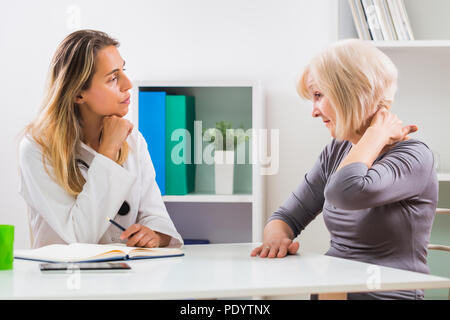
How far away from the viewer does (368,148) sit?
1419 millimetres

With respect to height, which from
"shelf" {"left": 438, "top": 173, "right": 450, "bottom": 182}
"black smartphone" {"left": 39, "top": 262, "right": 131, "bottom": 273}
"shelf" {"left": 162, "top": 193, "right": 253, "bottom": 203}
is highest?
"shelf" {"left": 438, "top": 173, "right": 450, "bottom": 182}

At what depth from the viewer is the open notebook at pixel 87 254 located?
47.8 inches

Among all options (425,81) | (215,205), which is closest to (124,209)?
(215,205)

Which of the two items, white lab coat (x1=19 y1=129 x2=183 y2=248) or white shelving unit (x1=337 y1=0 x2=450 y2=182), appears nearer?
white lab coat (x1=19 y1=129 x2=183 y2=248)

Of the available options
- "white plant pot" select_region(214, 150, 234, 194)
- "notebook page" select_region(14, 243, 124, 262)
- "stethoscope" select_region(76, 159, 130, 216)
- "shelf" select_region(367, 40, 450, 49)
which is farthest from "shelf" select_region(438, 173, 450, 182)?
"notebook page" select_region(14, 243, 124, 262)

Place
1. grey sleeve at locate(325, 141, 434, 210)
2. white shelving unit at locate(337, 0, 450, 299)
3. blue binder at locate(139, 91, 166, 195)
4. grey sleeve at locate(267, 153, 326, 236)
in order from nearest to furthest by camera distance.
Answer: grey sleeve at locate(325, 141, 434, 210), grey sleeve at locate(267, 153, 326, 236), blue binder at locate(139, 91, 166, 195), white shelving unit at locate(337, 0, 450, 299)

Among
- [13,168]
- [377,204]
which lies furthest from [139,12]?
[377,204]

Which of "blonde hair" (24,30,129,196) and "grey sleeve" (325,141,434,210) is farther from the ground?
"blonde hair" (24,30,129,196)

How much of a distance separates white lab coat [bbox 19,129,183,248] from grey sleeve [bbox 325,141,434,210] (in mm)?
485

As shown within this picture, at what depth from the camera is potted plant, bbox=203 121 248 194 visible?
7.55 feet

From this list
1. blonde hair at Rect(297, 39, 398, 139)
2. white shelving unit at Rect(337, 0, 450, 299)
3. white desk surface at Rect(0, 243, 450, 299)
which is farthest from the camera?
white shelving unit at Rect(337, 0, 450, 299)

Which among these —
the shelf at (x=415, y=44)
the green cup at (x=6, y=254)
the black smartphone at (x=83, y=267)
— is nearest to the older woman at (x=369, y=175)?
the black smartphone at (x=83, y=267)

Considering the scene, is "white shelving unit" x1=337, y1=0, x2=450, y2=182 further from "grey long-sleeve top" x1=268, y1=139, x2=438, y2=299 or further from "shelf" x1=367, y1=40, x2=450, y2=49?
"grey long-sleeve top" x1=268, y1=139, x2=438, y2=299
